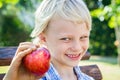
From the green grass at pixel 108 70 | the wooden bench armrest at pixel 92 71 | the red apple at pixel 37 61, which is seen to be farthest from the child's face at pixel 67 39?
the green grass at pixel 108 70

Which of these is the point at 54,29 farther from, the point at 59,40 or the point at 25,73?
the point at 25,73

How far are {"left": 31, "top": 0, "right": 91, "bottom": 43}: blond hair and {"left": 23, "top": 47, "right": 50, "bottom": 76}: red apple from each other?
31 cm

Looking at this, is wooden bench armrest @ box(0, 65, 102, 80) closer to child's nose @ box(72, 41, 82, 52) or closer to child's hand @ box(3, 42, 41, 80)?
child's nose @ box(72, 41, 82, 52)

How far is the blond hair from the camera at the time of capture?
191cm

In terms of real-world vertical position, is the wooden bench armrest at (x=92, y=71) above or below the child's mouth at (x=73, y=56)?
below

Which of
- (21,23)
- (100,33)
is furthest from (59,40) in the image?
(100,33)

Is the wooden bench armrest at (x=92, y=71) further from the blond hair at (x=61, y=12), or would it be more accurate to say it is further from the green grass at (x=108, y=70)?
the green grass at (x=108, y=70)

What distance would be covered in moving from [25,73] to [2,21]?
37.5ft

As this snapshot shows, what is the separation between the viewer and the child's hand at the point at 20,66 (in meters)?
1.64

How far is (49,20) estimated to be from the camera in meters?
1.94

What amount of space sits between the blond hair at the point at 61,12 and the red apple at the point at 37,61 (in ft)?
1.02

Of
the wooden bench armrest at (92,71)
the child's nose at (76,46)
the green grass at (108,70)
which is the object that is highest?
Result: the child's nose at (76,46)

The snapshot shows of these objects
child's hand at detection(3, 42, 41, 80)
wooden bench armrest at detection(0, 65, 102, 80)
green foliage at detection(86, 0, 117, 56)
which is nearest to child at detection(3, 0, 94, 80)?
child's hand at detection(3, 42, 41, 80)

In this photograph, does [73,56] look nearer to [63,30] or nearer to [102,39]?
[63,30]
